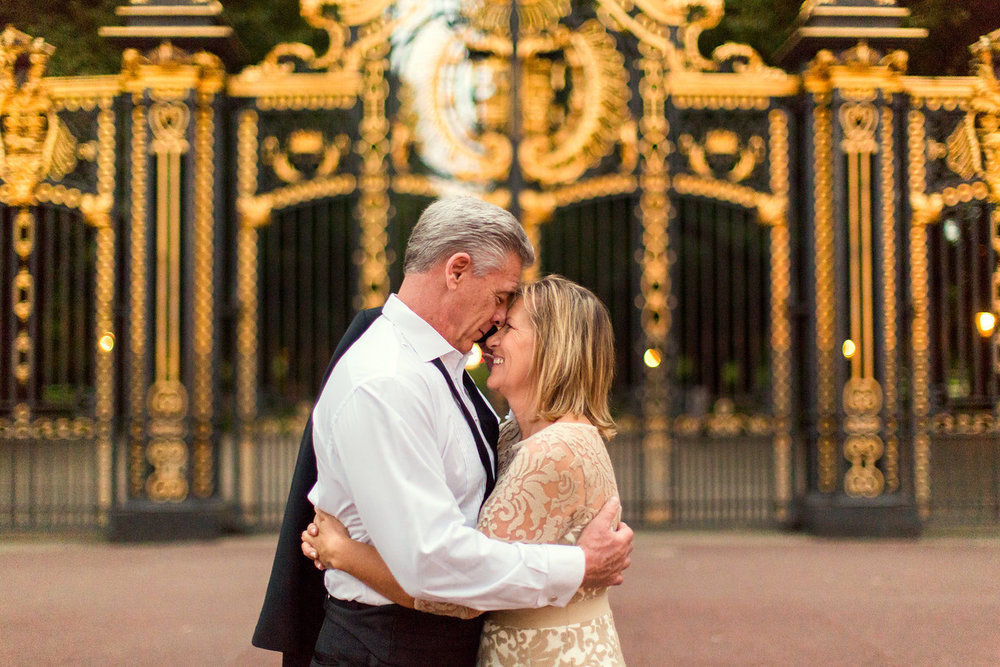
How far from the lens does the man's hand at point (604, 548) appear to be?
190cm

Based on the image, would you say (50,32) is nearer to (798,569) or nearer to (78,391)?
(78,391)

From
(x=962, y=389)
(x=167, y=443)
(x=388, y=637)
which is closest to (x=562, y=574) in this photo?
(x=388, y=637)

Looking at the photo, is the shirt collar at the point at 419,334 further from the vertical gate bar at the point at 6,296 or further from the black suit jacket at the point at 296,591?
the vertical gate bar at the point at 6,296

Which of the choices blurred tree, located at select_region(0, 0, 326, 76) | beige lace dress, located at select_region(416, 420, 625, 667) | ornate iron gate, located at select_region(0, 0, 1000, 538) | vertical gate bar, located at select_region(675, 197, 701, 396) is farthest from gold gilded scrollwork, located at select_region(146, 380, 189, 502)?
beige lace dress, located at select_region(416, 420, 625, 667)

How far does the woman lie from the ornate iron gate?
5.09 m

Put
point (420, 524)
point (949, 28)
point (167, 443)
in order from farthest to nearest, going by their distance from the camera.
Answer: point (949, 28) → point (167, 443) → point (420, 524)

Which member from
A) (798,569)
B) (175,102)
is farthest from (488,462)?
(175,102)

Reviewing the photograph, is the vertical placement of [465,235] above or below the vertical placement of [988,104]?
below

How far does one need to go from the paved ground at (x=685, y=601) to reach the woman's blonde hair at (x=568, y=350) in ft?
8.67

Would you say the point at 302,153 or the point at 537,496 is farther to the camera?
the point at 302,153

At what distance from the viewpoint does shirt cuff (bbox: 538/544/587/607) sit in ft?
5.97

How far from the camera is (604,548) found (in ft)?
6.30

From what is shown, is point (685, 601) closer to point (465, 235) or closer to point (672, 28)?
point (465, 235)

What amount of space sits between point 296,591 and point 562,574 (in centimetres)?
68
